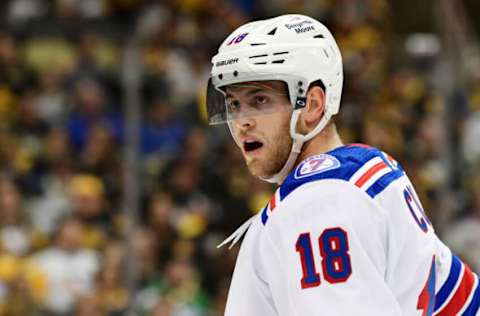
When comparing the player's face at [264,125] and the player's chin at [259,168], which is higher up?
the player's face at [264,125]

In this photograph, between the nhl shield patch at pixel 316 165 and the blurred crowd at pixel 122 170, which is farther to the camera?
the blurred crowd at pixel 122 170

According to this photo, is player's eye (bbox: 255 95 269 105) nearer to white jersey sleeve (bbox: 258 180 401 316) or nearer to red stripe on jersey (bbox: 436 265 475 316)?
white jersey sleeve (bbox: 258 180 401 316)

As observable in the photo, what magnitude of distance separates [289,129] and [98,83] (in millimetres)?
5029

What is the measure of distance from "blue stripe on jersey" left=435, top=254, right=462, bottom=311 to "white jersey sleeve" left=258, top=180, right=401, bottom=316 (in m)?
0.38

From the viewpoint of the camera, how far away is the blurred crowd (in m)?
7.35

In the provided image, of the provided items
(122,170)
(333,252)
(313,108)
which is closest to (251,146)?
(313,108)

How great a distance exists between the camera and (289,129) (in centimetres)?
277

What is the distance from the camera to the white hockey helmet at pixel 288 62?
9.07 feet

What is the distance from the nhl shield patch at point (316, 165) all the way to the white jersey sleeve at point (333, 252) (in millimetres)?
55

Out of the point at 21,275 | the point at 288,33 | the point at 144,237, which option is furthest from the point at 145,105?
the point at 288,33

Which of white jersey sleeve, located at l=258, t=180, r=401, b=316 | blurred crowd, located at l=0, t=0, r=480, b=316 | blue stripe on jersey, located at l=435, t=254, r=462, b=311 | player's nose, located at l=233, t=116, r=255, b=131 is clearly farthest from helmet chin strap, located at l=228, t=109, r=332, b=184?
blurred crowd, located at l=0, t=0, r=480, b=316

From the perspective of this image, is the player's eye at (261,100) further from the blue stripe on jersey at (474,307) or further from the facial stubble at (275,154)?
the blue stripe on jersey at (474,307)

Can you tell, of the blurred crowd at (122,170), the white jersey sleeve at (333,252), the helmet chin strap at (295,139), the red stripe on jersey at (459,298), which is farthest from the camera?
the blurred crowd at (122,170)

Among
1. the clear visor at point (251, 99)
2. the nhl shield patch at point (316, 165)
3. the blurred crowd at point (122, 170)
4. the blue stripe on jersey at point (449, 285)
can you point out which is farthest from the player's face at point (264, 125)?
the blurred crowd at point (122, 170)
